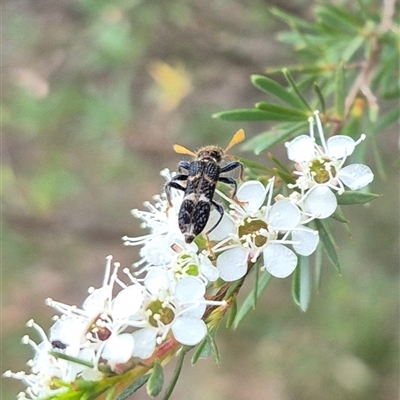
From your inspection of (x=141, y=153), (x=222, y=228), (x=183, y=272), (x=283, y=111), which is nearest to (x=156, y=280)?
(x=183, y=272)

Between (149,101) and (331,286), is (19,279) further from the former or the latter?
(331,286)

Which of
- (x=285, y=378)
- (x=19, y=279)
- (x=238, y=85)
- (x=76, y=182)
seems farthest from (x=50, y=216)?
(x=285, y=378)

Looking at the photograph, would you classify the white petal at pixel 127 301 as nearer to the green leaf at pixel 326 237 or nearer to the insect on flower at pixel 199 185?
the insect on flower at pixel 199 185

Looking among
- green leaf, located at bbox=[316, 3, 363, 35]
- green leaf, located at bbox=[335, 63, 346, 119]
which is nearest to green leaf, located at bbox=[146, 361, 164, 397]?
green leaf, located at bbox=[335, 63, 346, 119]

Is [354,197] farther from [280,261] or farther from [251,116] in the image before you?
[251,116]

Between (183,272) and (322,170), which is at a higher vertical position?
(322,170)

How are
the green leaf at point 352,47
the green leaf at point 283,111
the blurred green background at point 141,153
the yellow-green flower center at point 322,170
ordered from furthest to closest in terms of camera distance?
the blurred green background at point 141,153
the green leaf at point 352,47
the green leaf at point 283,111
the yellow-green flower center at point 322,170

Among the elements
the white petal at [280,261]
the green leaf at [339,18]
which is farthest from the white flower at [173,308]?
the green leaf at [339,18]
